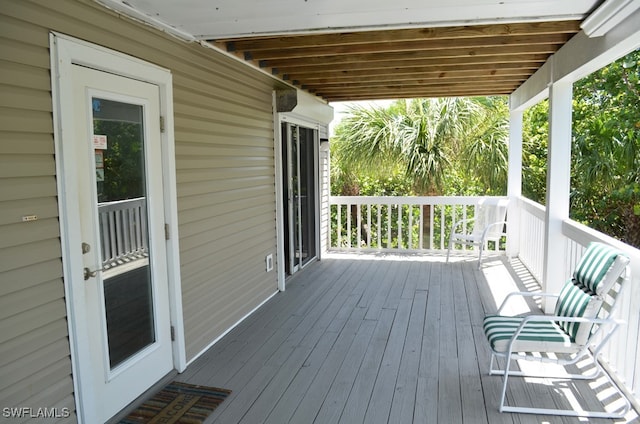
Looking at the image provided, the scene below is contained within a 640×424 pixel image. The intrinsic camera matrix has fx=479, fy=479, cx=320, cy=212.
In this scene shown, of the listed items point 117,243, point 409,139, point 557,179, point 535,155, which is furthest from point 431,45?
point 535,155

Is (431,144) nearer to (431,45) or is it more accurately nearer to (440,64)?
(440,64)

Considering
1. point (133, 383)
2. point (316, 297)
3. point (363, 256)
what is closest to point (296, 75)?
point (316, 297)

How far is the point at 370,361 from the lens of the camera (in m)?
3.46

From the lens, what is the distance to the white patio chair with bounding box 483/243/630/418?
2.70 m

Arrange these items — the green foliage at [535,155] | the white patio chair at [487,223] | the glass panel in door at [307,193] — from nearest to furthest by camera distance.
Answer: the glass panel in door at [307,193] < the white patio chair at [487,223] < the green foliage at [535,155]

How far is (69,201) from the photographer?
230cm

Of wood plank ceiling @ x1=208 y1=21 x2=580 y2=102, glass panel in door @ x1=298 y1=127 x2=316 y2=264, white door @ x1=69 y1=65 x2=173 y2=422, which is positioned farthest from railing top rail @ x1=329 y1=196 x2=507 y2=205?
white door @ x1=69 y1=65 x2=173 y2=422

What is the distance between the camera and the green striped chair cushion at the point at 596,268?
9.13 feet

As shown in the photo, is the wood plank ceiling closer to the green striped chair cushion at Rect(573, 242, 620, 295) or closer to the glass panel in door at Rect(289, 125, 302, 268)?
the glass panel in door at Rect(289, 125, 302, 268)

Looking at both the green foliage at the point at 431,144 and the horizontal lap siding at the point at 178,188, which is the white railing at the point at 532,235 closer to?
the green foliage at the point at 431,144

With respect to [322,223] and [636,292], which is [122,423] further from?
[322,223]

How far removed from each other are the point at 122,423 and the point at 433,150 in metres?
7.15

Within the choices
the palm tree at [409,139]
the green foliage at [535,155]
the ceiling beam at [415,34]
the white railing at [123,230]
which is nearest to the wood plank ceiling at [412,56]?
the ceiling beam at [415,34]

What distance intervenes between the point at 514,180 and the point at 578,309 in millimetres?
4452
